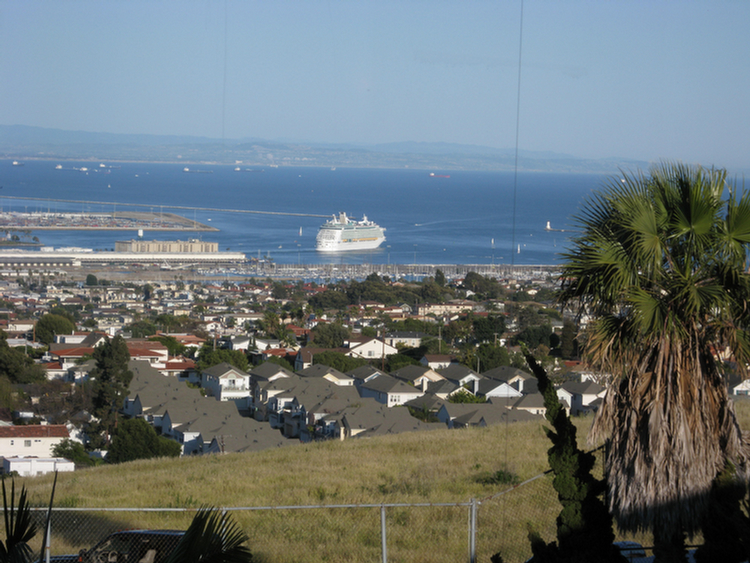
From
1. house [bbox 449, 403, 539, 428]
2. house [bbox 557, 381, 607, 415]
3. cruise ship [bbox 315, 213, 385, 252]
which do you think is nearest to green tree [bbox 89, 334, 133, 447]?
house [bbox 449, 403, 539, 428]

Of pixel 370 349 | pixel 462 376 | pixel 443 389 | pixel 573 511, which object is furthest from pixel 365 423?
pixel 573 511

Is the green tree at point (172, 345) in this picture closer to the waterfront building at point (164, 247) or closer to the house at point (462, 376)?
the house at point (462, 376)

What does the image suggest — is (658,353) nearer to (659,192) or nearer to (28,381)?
(659,192)

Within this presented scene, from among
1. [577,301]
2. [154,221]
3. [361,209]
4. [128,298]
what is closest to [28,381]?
[577,301]

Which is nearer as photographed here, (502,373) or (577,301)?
(577,301)

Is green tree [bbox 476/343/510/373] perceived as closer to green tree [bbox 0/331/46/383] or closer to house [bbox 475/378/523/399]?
house [bbox 475/378/523/399]
